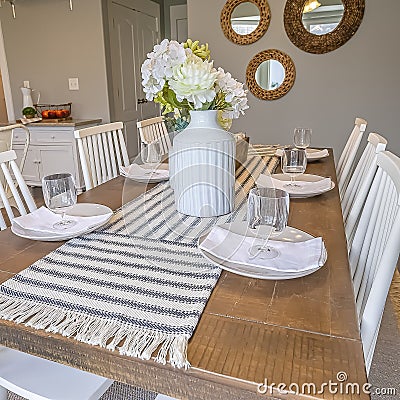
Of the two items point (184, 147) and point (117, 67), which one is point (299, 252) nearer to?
point (184, 147)

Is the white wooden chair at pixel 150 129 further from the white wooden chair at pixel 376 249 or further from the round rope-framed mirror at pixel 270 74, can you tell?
the white wooden chair at pixel 376 249

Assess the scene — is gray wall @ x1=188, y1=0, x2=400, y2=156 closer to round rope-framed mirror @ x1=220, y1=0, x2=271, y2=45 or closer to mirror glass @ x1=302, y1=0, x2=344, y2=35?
round rope-framed mirror @ x1=220, y1=0, x2=271, y2=45

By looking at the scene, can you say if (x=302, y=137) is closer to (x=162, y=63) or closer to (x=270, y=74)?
(x=162, y=63)

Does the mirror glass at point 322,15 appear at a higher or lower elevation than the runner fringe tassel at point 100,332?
higher

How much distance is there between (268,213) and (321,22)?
283cm

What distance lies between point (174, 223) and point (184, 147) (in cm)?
25

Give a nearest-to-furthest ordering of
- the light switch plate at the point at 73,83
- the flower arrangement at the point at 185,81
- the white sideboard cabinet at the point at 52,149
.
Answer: the flower arrangement at the point at 185,81
the white sideboard cabinet at the point at 52,149
the light switch plate at the point at 73,83

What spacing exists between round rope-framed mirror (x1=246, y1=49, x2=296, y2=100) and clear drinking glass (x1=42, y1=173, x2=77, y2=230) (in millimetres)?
2673

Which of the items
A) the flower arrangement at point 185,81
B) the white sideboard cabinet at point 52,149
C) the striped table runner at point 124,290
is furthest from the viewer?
the white sideboard cabinet at point 52,149

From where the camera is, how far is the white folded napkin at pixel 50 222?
3.69 feet

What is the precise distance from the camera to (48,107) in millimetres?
4227

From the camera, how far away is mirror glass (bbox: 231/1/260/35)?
3.30m

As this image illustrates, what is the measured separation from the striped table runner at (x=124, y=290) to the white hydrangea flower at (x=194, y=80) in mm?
389

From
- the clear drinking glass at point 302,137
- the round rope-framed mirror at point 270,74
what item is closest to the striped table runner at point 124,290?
the clear drinking glass at point 302,137
